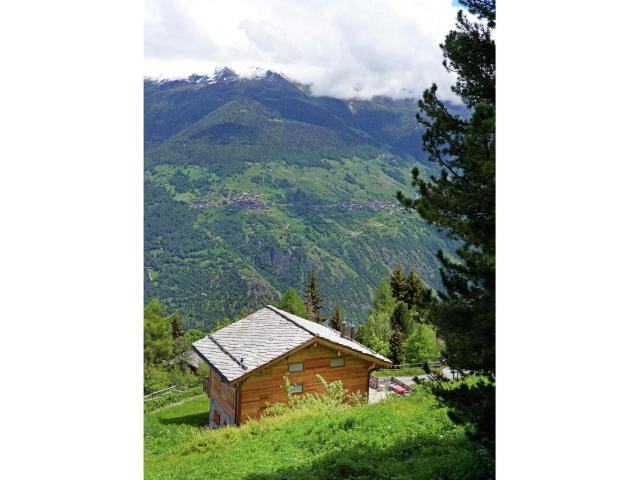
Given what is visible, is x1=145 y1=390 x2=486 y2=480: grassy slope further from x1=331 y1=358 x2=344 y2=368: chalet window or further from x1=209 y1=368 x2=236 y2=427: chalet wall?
x1=331 y1=358 x2=344 y2=368: chalet window

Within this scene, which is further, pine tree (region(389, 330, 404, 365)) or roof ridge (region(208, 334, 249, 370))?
pine tree (region(389, 330, 404, 365))

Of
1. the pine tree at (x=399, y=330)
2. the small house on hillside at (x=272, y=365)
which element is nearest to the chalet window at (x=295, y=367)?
the small house on hillside at (x=272, y=365)

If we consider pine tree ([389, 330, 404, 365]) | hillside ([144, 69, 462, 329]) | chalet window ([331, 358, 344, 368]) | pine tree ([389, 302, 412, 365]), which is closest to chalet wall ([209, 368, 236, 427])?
chalet window ([331, 358, 344, 368])

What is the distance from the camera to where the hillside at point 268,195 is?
45750 mm

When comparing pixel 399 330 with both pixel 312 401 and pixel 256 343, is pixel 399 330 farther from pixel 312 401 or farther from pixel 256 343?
pixel 312 401

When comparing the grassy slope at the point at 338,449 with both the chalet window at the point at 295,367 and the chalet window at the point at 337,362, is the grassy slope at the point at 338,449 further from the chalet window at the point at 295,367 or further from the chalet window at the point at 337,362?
the chalet window at the point at 337,362

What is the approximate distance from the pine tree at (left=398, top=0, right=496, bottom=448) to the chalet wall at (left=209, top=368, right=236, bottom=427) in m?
3.63

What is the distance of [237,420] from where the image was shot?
16.8ft

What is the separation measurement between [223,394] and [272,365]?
3.00 feet

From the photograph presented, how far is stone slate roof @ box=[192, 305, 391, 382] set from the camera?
17.6ft
